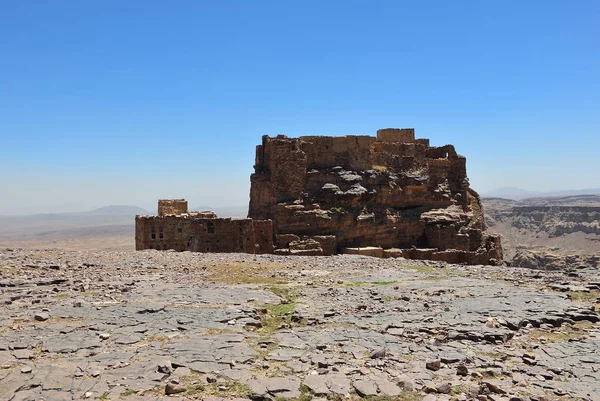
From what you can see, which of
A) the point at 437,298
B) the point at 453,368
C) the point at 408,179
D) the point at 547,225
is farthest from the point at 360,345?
the point at 547,225

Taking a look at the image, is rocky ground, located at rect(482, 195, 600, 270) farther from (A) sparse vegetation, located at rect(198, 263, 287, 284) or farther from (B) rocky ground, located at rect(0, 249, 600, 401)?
(B) rocky ground, located at rect(0, 249, 600, 401)

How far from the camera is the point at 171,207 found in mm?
33344

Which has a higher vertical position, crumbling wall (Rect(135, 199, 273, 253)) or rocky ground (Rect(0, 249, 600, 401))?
crumbling wall (Rect(135, 199, 273, 253))

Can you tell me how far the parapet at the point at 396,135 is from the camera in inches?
1729

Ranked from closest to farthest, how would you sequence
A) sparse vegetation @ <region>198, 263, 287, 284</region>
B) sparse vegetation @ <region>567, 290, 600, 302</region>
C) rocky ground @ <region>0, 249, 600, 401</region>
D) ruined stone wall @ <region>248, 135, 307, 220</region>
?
1. rocky ground @ <region>0, 249, 600, 401</region>
2. sparse vegetation @ <region>567, 290, 600, 302</region>
3. sparse vegetation @ <region>198, 263, 287, 284</region>
4. ruined stone wall @ <region>248, 135, 307, 220</region>

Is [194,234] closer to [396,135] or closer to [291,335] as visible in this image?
[291,335]

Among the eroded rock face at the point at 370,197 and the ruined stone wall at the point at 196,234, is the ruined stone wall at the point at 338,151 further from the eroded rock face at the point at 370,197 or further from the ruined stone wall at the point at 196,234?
the ruined stone wall at the point at 196,234

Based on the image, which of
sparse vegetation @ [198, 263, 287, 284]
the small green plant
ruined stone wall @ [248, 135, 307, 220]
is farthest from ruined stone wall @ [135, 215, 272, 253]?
the small green plant

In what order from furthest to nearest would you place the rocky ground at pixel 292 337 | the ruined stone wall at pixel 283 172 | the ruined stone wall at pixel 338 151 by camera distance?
the ruined stone wall at pixel 338 151 < the ruined stone wall at pixel 283 172 < the rocky ground at pixel 292 337

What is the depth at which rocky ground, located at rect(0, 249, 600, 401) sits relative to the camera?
7562mm

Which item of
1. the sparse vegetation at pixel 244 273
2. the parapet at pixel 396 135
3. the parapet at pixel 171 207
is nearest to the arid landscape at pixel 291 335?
the sparse vegetation at pixel 244 273

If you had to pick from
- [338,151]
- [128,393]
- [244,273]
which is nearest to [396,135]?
[338,151]

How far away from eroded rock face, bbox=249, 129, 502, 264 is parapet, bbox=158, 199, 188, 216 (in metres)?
6.50

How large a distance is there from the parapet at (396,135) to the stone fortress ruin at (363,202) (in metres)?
0.09
